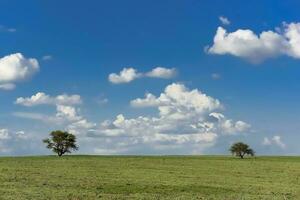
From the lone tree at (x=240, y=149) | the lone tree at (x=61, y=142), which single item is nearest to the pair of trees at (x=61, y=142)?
the lone tree at (x=61, y=142)

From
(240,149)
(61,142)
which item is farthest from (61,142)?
(240,149)

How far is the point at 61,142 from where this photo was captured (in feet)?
449

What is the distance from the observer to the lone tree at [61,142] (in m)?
137

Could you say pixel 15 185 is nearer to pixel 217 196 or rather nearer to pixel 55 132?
pixel 217 196

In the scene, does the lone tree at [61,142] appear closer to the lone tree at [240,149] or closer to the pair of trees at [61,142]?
the pair of trees at [61,142]

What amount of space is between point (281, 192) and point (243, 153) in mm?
107086

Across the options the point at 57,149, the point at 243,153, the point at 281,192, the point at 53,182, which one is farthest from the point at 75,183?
the point at 243,153

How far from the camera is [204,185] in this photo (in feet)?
177

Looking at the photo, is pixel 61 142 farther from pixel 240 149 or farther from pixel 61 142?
pixel 240 149

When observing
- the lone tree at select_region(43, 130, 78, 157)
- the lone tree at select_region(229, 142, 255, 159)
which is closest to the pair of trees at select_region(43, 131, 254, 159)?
the lone tree at select_region(43, 130, 78, 157)

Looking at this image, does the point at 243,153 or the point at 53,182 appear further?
the point at 243,153

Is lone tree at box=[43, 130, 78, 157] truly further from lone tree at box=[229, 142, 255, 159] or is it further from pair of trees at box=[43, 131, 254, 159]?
lone tree at box=[229, 142, 255, 159]

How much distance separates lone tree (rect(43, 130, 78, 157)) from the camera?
13675cm

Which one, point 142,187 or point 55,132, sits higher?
point 55,132
